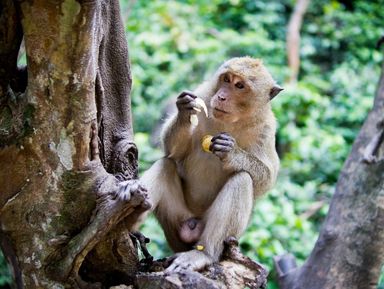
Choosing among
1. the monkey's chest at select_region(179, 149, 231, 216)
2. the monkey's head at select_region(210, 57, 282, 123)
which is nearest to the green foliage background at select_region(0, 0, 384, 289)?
the monkey's chest at select_region(179, 149, 231, 216)

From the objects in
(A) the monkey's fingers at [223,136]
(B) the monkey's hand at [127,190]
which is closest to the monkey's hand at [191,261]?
(B) the monkey's hand at [127,190]

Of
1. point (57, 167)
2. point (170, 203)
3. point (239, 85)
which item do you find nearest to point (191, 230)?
point (170, 203)

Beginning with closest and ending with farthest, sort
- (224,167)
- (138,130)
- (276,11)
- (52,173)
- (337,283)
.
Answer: (52,173) → (224,167) → (337,283) → (138,130) → (276,11)

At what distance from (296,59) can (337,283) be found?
8.66m

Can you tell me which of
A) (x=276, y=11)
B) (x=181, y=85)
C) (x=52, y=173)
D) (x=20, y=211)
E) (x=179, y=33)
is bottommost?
(x=20, y=211)

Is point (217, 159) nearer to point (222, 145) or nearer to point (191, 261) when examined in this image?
point (222, 145)

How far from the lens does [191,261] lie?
343cm

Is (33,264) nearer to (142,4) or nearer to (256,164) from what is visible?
(256,164)

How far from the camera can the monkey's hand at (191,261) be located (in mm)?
3271

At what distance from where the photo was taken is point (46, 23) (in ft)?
9.05

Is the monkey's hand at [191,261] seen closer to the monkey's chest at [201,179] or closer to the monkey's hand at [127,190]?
the monkey's hand at [127,190]

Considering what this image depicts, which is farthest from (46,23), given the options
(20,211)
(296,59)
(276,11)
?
(276,11)

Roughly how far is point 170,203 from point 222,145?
0.58m

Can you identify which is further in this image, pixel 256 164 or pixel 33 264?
pixel 256 164
